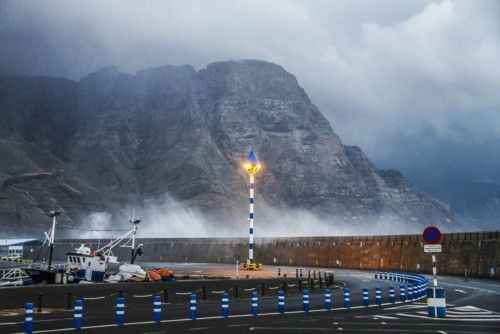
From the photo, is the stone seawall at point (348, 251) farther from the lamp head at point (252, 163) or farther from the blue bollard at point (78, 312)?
the blue bollard at point (78, 312)

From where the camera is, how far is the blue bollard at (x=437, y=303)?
25297mm

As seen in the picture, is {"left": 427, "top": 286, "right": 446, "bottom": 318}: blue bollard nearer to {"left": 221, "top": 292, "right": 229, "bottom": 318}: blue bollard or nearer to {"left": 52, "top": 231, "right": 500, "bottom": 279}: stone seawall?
{"left": 221, "top": 292, "right": 229, "bottom": 318}: blue bollard

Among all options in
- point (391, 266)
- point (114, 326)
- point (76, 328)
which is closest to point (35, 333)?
point (76, 328)

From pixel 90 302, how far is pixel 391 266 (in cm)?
5593

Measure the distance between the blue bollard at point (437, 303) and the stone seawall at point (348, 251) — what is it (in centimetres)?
3781

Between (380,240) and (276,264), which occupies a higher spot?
(380,240)

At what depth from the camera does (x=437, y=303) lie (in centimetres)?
2541

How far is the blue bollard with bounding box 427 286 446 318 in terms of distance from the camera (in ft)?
83.0

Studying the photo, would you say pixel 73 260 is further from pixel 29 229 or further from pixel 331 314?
pixel 29 229

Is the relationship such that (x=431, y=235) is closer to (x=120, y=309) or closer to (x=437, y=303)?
(x=437, y=303)

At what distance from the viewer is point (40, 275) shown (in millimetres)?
51781

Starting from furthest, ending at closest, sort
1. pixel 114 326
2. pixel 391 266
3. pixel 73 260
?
1. pixel 391 266
2. pixel 73 260
3. pixel 114 326

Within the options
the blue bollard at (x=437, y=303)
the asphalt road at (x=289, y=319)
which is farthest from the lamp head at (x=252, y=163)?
the blue bollard at (x=437, y=303)

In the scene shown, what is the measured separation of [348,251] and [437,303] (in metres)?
65.4
